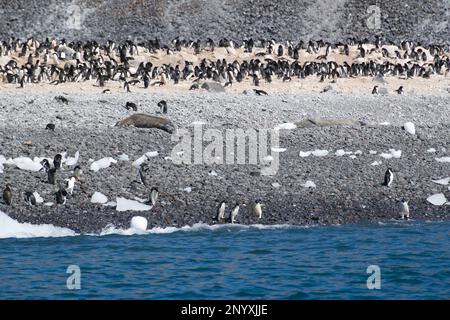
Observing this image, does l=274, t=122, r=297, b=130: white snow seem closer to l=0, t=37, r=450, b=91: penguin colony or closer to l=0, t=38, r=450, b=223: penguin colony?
l=0, t=38, r=450, b=223: penguin colony

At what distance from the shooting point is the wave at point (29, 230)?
24875 mm

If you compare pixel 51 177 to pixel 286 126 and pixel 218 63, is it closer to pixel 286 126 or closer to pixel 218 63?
pixel 286 126

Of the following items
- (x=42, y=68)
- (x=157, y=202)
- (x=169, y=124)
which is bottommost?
(x=157, y=202)

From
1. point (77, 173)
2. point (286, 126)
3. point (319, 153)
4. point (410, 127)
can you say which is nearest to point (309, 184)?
point (319, 153)

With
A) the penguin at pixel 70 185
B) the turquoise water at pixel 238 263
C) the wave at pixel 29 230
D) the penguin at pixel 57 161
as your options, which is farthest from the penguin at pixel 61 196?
the penguin at pixel 57 161

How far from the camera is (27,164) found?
2819 cm

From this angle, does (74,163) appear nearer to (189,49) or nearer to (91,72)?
(91,72)

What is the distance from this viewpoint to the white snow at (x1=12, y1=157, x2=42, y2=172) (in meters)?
28.0

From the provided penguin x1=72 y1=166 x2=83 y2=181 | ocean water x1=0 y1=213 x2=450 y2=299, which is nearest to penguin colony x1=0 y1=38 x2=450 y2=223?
penguin x1=72 y1=166 x2=83 y2=181

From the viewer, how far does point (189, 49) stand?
5100cm

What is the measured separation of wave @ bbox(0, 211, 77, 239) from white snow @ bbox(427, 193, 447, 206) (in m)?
8.72

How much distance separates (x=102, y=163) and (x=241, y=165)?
3.50 meters
